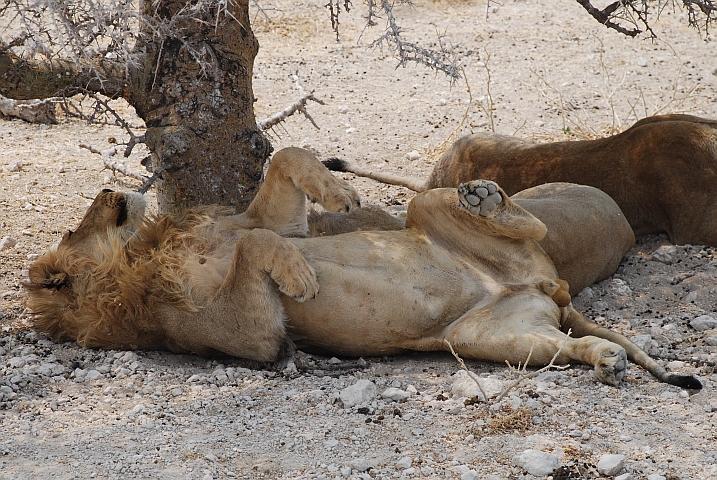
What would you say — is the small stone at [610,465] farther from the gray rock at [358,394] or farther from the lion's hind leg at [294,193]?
the lion's hind leg at [294,193]

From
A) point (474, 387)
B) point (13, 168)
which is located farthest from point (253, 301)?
point (13, 168)

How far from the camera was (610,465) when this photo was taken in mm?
2670

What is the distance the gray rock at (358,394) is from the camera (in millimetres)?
3326

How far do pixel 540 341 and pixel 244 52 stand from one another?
2.51 m

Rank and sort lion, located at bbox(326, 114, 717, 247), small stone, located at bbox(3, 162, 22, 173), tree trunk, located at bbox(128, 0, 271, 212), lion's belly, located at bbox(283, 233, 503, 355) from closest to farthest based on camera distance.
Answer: lion's belly, located at bbox(283, 233, 503, 355) < tree trunk, located at bbox(128, 0, 271, 212) < lion, located at bbox(326, 114, 717, 247) < small stone, located at bbox(3, 162, 22, 173)

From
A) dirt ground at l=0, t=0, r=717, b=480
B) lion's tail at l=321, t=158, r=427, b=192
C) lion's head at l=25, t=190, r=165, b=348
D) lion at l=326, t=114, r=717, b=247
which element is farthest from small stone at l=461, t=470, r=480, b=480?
lion's tail at l=321, t=158, r=427, b=192

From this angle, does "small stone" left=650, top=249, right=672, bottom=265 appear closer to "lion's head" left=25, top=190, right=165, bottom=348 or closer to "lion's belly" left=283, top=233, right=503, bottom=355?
"lion's belly" left=283, top=233, right=503, bottom=355

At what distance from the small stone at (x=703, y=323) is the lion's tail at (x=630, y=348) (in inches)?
20.1

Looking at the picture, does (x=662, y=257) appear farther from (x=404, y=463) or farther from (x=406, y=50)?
(x=404, y=463)

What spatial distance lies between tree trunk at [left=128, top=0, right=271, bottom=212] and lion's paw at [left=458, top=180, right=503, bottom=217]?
4.86ft

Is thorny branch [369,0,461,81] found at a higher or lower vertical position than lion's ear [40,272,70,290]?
higher

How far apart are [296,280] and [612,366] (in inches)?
56.7

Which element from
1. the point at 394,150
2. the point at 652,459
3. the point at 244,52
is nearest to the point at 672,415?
the point at 652,459

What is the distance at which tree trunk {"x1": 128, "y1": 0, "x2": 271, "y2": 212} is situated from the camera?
4715 millimetres
